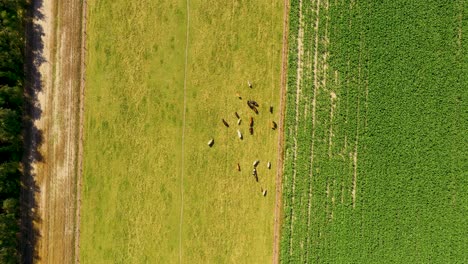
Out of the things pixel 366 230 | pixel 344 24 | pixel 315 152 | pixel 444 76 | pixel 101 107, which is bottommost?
pixel 366 230

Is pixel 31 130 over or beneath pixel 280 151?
over

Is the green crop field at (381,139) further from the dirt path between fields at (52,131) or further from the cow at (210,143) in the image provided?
the dirt path between fields at (52,131)

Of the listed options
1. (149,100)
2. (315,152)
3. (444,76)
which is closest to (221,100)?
(149,100)

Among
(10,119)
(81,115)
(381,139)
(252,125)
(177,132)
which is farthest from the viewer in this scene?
(81,115)

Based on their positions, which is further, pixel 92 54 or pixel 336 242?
pixel 92 54

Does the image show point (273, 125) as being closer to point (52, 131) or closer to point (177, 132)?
point (177, 132)

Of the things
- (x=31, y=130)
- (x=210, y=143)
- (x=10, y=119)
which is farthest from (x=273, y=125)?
(x=10, y=119)

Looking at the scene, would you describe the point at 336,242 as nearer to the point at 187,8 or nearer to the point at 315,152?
the point at 315,152
